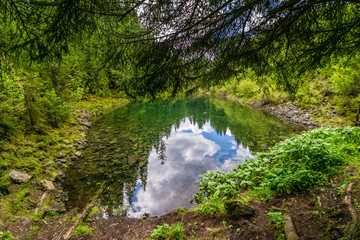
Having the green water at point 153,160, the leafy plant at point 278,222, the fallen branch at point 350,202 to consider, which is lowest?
the green water at point 153,160

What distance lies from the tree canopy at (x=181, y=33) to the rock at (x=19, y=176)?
4.03 m

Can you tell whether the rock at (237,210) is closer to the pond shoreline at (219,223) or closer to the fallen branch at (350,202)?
the pond shoreline at (219,223)

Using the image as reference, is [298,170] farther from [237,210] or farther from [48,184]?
[48,184]

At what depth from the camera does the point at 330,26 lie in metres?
3.07

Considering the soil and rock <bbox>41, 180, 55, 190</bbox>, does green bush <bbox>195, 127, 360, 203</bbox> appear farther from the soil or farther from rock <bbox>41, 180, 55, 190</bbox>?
rock <bbox>41, 180, 55, 190</bbox>

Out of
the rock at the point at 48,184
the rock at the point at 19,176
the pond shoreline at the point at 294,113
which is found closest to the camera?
the rock at the point at 19,176

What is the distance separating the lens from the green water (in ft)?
16.9

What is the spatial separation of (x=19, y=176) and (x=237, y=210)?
624 centimetres

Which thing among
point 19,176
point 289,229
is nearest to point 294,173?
point 289,229

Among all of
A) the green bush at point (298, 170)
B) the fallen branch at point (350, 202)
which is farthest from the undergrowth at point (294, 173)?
the fallen branch at point (350, 202)

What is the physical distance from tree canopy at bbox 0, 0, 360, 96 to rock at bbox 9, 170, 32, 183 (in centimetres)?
403

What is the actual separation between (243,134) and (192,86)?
8.93m

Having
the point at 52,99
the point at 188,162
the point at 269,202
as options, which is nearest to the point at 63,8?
the point at 269,202

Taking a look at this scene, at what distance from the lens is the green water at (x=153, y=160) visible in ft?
16.9
